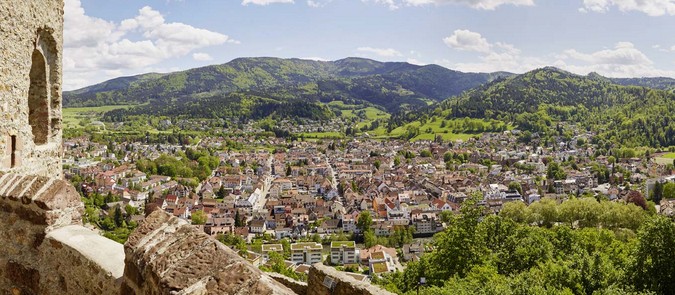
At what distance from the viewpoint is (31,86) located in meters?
7.86

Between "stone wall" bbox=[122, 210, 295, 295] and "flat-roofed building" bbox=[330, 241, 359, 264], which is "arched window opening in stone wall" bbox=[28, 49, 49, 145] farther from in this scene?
"flat-roofed building" bbox=[330, 241, 359, 264]

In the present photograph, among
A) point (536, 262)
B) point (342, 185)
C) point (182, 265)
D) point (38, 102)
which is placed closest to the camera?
point (182, 265)

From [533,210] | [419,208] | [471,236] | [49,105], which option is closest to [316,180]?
[419,208]

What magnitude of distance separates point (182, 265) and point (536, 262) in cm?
2693

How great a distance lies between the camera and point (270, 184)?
12888 centimetres

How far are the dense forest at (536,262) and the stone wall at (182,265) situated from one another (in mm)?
16227

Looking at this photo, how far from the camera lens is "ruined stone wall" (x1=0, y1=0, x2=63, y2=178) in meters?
6.35

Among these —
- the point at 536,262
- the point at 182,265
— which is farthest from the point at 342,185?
the point at 182,265

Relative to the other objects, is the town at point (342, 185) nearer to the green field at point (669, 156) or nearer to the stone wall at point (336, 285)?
the green field at point (669, 156)

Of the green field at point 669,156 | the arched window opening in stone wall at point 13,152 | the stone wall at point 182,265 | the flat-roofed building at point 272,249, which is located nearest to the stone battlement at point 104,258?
the stone wall at point 182,265

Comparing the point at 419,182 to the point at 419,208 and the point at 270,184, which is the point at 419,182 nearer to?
the point at 419,208

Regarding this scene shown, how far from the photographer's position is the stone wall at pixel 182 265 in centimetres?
288

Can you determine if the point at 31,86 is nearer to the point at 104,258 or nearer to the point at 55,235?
the point at 55,235

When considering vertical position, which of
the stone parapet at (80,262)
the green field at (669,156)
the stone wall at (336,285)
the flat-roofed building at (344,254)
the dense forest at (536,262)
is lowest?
the flat-roofed building at (344,254)
